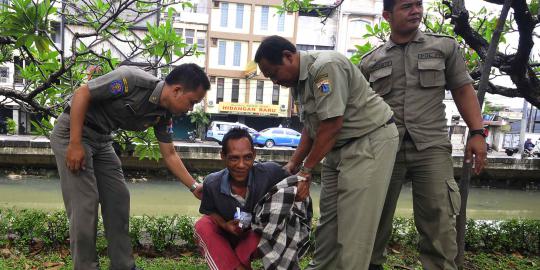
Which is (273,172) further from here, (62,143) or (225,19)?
(225,19)

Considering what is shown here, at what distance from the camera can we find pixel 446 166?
7.76ft

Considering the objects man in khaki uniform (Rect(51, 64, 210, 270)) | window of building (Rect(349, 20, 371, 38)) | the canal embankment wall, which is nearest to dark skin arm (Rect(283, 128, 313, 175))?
man in khaki uniform (Rect(51, 64, 210, 270))

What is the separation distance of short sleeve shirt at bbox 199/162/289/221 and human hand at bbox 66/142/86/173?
754 mm

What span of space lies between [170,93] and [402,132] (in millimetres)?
1475

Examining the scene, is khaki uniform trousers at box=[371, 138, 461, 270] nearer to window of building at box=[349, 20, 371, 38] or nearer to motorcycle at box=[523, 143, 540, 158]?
motorcycle at box=[523, 143, 540, 158]

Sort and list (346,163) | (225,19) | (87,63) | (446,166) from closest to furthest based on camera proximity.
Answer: (346,163)
(446,166)
(87,63)
(225,19)

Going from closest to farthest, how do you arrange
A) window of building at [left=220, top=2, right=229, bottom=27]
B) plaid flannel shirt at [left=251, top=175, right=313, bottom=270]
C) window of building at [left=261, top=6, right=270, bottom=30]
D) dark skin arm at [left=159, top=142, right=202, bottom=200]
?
plaid flannel shirt at [left=251, top=175, right=313, bottom=270]
dark skin arm at [left=159, top=142, right=202, bottom=200]
window of building at [left=220, top=2, right=229, bottom=27]
window of building at [left=261, top=6, right=270, bottom=30]

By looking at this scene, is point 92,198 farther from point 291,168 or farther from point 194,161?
point 194,161

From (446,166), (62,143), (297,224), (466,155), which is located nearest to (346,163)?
(297,224)

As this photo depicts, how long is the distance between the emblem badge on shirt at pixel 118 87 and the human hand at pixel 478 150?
2.19m

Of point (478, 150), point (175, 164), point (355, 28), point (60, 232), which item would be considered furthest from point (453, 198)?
point (355, 28)

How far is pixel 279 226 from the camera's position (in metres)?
2.15

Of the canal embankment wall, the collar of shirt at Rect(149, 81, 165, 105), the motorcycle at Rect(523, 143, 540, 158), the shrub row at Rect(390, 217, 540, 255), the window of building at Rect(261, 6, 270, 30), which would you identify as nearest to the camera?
the collar of shirt at Rect(149, 81, 165, 105)

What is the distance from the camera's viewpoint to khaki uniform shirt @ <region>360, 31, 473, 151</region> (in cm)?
240
